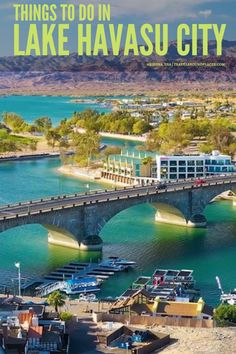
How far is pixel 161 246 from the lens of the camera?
152 feet

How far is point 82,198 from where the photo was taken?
4772cm

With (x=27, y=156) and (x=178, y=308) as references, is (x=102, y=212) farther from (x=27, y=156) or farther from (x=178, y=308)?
(x=27, y=156)

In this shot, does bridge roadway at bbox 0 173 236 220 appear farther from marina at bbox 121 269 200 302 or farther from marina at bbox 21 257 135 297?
marina at bbox 121 269 200 302

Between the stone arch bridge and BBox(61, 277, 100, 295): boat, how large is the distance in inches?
216

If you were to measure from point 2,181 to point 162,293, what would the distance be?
1416 inches

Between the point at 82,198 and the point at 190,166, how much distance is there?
2062 centimetres

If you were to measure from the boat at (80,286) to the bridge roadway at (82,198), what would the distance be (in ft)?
19.0

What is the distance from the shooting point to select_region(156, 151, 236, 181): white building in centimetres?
6606

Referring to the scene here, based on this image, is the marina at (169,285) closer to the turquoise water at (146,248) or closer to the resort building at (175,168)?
the turquoise water at (146,248)

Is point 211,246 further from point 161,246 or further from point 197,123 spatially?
point 197,123

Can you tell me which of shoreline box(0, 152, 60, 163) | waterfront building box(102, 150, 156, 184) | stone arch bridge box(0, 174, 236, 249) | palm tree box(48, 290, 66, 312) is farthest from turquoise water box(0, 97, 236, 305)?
shoreline box(0, 152, 60, 163)

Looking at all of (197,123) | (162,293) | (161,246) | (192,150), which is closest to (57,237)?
(161,246)

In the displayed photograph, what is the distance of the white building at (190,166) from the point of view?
66062mm

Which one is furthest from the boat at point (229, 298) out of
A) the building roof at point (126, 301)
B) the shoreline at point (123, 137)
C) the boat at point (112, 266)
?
the shoreline at point (123, 137)
